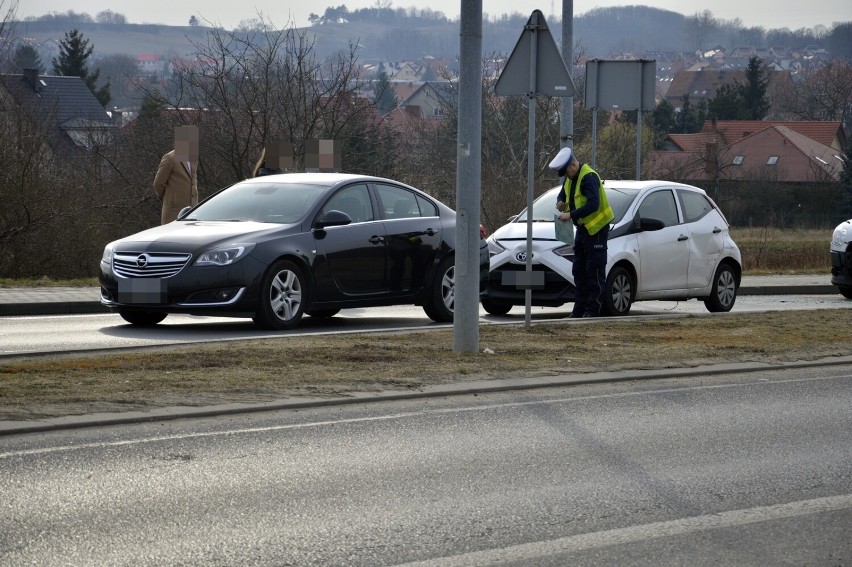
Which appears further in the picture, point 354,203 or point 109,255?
point 354,203

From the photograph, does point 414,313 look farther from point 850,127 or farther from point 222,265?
point 850,127

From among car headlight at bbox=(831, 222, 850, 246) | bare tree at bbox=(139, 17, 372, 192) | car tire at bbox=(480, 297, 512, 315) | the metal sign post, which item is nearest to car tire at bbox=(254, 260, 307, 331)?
the metal sign post

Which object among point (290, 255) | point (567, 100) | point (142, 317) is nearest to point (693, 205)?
point (567, 100)

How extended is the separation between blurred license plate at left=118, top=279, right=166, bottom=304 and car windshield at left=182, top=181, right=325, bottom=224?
1.39 m

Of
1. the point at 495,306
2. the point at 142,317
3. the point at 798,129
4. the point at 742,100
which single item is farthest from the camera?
the point at 798,129

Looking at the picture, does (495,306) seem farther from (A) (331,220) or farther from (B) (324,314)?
(A) (331,220)

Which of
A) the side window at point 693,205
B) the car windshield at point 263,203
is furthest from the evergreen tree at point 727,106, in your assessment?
the car windshield at point 263,203

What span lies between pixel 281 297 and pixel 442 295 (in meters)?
2.24

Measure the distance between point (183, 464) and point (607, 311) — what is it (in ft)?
32.8

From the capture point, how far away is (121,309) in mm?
14438

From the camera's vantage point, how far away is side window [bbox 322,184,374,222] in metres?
15.2

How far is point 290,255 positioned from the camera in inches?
561

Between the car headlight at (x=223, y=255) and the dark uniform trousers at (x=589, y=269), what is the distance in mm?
3913

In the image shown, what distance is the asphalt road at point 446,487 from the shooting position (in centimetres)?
587
